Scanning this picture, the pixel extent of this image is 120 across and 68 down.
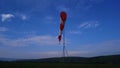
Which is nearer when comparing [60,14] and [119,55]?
[60,14]

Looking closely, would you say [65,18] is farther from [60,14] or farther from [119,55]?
[119,55]

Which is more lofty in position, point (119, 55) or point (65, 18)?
point (119, 55)

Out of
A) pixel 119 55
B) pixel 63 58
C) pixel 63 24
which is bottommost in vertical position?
pixel 63 58

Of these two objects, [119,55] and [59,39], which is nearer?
[59,39]

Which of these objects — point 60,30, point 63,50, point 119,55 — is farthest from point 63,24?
point 119,55

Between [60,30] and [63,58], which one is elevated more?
[60,30]

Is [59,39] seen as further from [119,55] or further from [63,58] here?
[119,55]

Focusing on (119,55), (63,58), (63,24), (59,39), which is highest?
(119,55)


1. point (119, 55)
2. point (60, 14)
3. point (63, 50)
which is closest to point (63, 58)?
point (63, 50)
